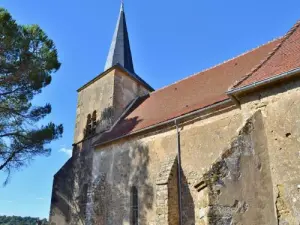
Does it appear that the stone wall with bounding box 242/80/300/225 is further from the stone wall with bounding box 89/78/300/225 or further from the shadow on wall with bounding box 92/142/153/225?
the shadow on wall with bounding box 92/142/153/225

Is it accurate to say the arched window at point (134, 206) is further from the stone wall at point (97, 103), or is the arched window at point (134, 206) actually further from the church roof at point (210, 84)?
the stone wall at point (97, 103)

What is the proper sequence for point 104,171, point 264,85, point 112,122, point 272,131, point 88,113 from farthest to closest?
point 88,113
point 112,122
point 104,171
point 264,85
point 272,131

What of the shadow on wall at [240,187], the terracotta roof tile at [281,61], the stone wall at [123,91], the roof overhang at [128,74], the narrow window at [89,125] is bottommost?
the shadow on wall at [240,187]

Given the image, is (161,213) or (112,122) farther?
(112,122)

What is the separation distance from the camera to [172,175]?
380 inches

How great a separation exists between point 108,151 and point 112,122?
239 cm

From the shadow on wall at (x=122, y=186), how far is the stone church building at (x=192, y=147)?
1.6 inches

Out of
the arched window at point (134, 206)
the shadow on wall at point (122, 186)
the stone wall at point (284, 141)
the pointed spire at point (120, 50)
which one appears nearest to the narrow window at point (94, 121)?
the shadow on wall at point (122, 186)

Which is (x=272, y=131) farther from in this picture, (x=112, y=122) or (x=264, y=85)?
(x=112, y=122)

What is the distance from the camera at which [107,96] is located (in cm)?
1628

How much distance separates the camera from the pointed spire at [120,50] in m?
18.8

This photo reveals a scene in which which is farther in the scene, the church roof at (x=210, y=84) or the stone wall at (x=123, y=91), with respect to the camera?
the stone wall at (x=123, y=91)

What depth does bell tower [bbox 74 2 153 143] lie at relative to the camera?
15.7m

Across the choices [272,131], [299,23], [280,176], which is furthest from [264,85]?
[299,23]
